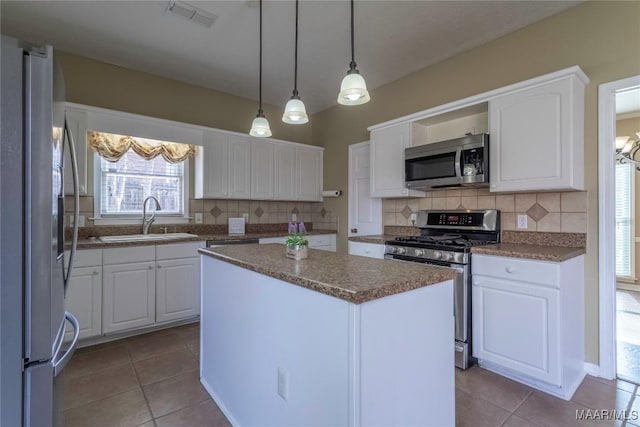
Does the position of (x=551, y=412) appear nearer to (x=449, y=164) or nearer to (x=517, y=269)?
(x=517, y=269)

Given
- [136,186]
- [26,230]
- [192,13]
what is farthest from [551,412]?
[136,186]

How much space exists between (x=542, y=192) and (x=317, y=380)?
2363 millimetres

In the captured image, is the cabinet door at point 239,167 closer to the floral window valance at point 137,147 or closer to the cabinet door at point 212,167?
the cabinet door at point 212,167

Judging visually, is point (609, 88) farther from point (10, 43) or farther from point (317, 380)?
point (10, 43)

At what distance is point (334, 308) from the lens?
43.3 inches

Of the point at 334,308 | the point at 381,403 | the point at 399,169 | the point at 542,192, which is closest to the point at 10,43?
the point at 334,308

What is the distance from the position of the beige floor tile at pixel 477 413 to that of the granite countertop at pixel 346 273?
104cm

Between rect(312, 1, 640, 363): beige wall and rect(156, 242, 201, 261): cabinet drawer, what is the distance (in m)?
2.80

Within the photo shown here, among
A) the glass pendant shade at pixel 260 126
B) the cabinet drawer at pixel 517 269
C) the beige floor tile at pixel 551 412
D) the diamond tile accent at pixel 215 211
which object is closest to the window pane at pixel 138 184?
the diamond tile accent at pixel 215 211

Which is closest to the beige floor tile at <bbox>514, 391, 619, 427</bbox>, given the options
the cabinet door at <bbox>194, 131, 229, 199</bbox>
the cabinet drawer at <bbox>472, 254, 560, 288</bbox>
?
the cabinet drawer at <bbox>472, 254, 560, 288</bbox>

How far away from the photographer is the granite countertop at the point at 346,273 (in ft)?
3.45

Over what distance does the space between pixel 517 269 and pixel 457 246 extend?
436 millimetres

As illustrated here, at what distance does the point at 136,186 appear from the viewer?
3449 mm

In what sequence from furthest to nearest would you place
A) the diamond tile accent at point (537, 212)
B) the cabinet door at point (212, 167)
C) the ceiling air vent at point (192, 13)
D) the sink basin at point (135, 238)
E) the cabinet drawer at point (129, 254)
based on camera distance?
the cabinet door at point (212, 167) < the sink basin at point (135, 238) < the cabinet drawer at point (129, 254) < the diamond tile accent at point (537, 212) < the ceiling air vent at point (192, 13)
